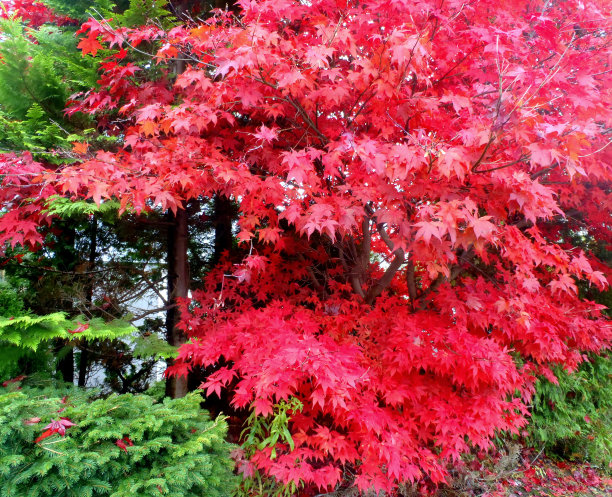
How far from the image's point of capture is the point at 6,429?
6.72 ft

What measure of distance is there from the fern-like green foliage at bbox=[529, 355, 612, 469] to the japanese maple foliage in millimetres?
1716

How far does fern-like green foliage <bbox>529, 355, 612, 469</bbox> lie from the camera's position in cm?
478

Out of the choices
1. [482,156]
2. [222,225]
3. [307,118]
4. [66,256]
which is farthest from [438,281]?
[66,256]

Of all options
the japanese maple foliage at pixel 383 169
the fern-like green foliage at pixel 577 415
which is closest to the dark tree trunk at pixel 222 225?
the japanese maple foliage at pixel 383 169

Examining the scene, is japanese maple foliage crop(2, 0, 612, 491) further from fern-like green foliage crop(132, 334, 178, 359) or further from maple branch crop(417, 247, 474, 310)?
maple branch crop(417, 247, 474, 310)

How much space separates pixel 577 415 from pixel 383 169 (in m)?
4.58

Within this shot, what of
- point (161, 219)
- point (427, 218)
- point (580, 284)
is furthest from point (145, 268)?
point (580, 284)

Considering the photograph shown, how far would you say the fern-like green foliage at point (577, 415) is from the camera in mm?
4784

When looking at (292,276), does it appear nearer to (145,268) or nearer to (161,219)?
(161,219)

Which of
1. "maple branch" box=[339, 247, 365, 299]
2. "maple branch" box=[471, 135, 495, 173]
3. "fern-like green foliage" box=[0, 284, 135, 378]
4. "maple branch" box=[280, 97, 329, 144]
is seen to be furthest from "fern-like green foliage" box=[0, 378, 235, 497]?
"maple branch" box=[471, 135, 495, 173]

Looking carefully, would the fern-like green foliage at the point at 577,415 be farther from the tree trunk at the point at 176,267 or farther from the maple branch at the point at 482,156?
the tree trunk at the point at 176,267

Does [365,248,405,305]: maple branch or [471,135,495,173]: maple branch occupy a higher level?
[471,135,495,173]: maple branch

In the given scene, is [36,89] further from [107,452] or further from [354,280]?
[354,280]

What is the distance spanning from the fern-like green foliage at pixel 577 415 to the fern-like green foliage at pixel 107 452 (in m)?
4.19
